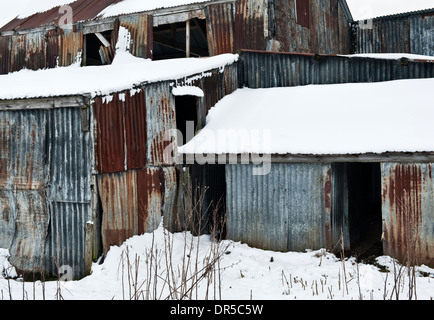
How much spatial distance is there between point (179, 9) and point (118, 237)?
9675 mm

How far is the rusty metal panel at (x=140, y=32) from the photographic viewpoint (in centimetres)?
1738

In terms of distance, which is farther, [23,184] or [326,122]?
[326,122]

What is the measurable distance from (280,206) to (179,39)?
1299 centimetres

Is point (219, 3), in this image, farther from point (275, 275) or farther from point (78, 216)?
point (275, 275)

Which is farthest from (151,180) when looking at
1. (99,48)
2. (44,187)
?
(99,48)

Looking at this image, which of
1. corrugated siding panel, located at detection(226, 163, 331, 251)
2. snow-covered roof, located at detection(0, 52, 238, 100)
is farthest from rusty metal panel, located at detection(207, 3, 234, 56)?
corrugated siding panel, located at detection(226, 163, 331, 251)

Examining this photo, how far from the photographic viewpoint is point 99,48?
2061 centimetres

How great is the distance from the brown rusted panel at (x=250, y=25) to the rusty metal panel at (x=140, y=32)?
11.7 ft

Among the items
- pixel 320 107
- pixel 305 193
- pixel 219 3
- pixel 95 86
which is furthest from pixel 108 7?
pixel 305 193

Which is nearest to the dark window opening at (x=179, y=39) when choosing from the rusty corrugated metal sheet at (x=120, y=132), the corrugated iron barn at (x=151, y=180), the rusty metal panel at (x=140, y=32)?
the rusty metal panel at (x=140, y=32)

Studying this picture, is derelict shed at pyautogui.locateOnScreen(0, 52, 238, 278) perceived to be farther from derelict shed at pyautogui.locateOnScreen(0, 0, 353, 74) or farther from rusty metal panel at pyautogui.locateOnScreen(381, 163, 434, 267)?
derelict shed at pyautogui.locateOnScreen(0, 0, 353, 74)

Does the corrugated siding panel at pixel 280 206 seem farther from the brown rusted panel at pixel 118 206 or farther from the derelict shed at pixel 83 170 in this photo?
the brown rusted panel at pixel 118 206

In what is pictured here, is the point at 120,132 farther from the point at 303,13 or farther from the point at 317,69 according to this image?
the point at 303,13

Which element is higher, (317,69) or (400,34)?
(400,34)
